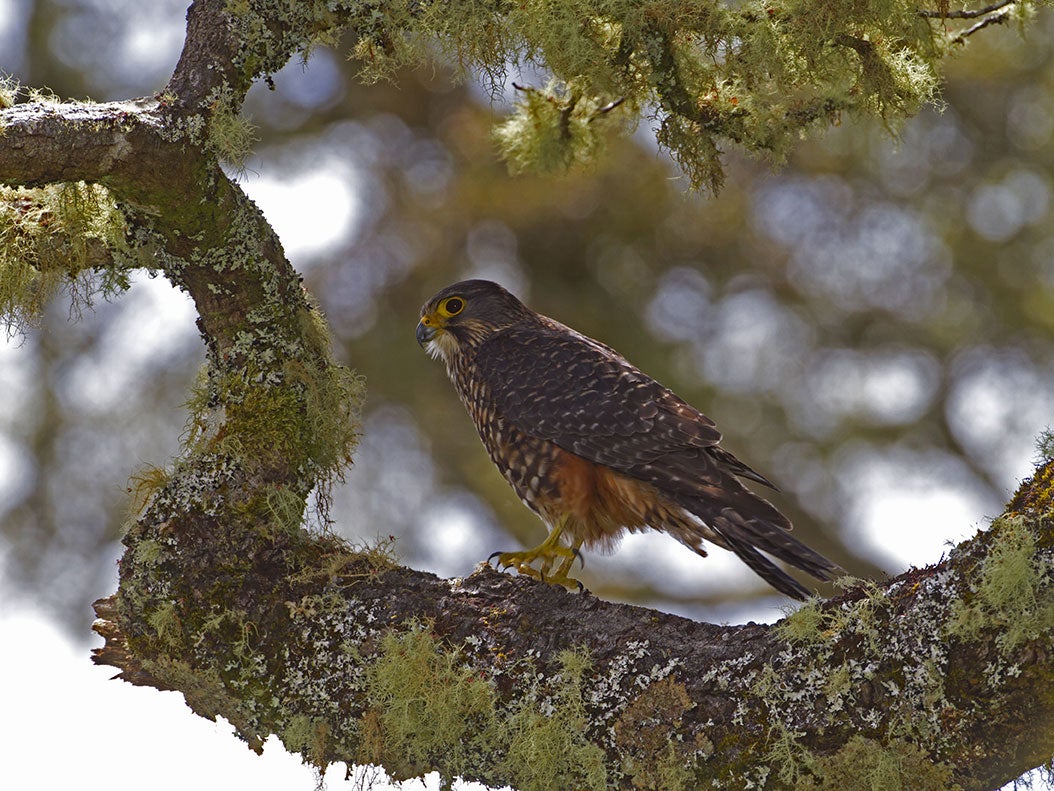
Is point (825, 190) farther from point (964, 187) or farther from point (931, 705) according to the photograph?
point (931, 705)

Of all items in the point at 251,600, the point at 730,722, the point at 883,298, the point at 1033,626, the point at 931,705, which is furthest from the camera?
the point at 883,298

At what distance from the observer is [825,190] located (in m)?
7.02

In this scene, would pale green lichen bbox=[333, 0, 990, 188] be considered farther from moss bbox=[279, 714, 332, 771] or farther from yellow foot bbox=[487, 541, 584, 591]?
moss bbox=[279, 714, 332, 771]

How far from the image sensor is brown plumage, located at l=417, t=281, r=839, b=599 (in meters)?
3.88

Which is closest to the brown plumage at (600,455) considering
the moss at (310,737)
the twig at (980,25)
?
the moss at (310,737)

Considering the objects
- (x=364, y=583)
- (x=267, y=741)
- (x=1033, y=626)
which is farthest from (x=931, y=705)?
(x=267, y=741)

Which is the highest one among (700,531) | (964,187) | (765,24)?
(964,187)

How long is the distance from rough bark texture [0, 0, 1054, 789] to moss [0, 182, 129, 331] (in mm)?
51

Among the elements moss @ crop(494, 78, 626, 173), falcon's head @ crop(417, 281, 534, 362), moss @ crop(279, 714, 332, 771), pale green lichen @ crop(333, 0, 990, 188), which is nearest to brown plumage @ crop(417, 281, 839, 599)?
falcon's head @ crop(417, 281, 534, 362)

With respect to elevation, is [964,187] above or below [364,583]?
above

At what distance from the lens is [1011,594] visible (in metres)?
2.32

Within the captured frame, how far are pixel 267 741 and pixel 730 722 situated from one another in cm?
126

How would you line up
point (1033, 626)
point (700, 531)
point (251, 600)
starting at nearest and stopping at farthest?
point (1033, 626) → point (251, 600) → point (700, 531)

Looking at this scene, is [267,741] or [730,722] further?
[267,741]
